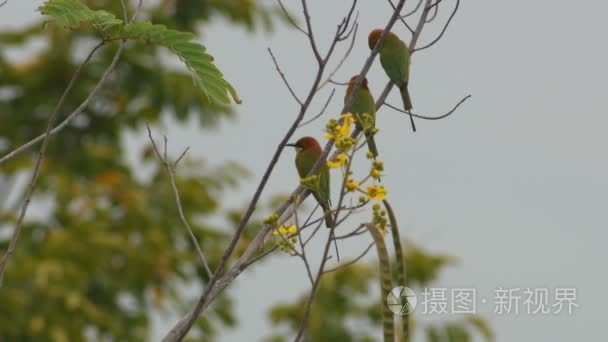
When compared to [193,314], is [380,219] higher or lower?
higher

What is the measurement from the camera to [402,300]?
2127 mm

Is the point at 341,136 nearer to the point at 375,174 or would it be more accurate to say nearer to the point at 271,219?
the point at 375,174

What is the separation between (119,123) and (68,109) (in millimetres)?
1172

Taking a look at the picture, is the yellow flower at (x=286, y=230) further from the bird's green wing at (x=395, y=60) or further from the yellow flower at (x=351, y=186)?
the bird's green wing at (x=395, y=60)

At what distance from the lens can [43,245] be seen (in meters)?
14.1

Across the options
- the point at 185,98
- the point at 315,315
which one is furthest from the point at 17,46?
the point at 315,315

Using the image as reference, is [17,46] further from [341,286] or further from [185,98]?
[341,286]

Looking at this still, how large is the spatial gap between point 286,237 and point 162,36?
1.90ft

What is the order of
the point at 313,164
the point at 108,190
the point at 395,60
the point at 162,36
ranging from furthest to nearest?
the point at 108,190, the point at 395,60, the point at 313,164, the point at 162,36

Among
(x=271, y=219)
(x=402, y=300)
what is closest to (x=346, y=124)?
(x=271, y=219)

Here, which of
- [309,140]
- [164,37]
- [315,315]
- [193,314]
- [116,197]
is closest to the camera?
[193,314]

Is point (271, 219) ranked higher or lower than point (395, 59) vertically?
lower

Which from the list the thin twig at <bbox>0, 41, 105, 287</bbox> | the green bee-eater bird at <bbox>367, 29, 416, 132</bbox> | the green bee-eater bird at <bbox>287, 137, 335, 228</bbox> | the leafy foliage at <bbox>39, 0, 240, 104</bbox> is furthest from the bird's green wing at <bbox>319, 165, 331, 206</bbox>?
the thin twig at <bbox>0, 41, 105, 287</bbox>

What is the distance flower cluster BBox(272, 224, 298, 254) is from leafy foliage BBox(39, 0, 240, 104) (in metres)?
0.34
